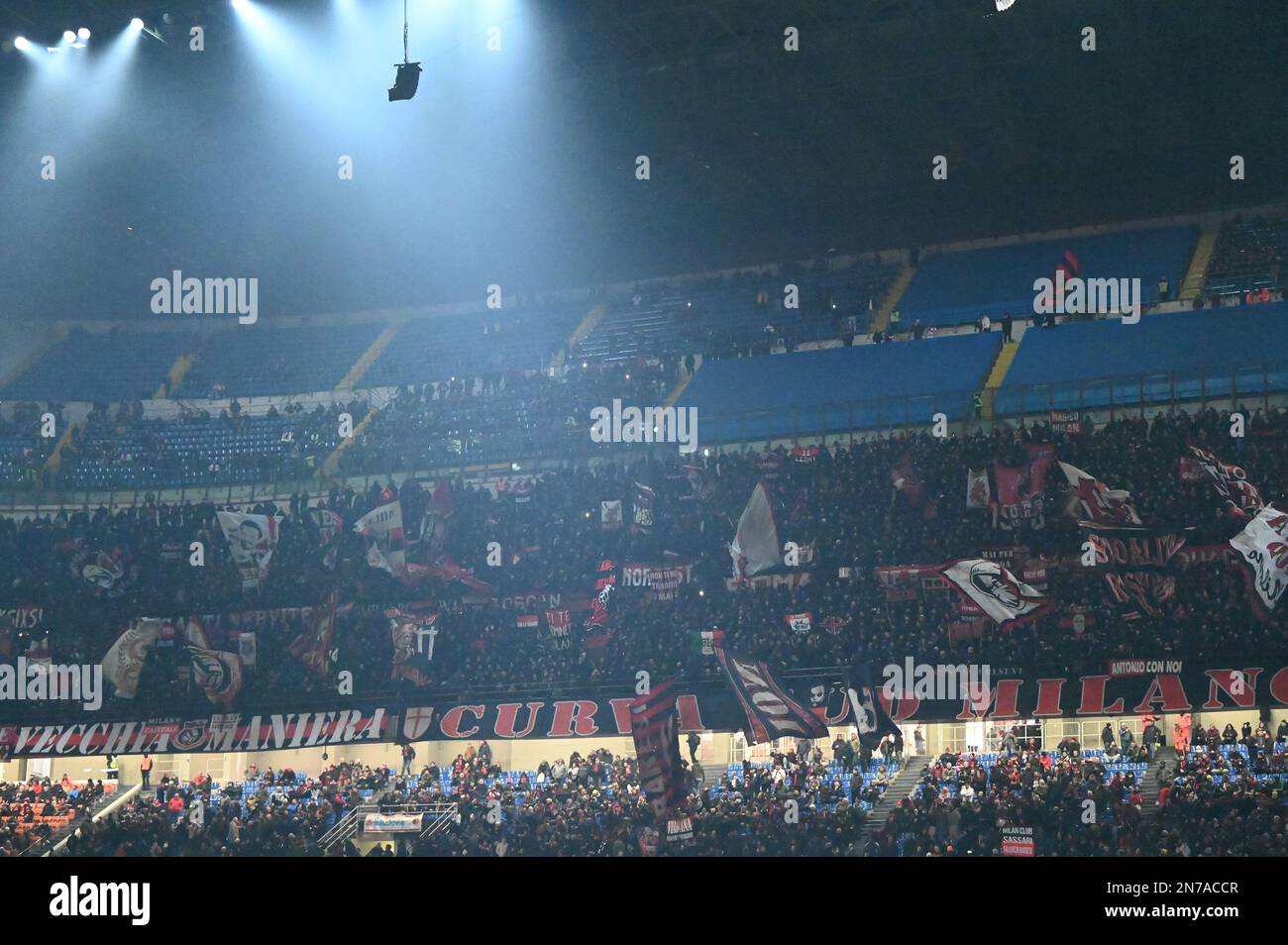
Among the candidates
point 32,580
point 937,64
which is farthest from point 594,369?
point 32,580

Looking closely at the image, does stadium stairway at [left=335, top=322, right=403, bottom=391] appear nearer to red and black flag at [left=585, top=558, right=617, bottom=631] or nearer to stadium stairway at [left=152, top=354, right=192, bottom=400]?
stadium stairway at [left=152, top=354, right=192, bottom=400]

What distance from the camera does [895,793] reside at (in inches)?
924

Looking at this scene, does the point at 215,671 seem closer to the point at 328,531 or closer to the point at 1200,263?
the point at 328,531

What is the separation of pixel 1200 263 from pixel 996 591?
14.7 metres

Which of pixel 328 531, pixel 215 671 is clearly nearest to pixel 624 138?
pixel 328 531

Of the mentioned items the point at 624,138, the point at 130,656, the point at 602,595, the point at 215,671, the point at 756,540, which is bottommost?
the point at 215,671

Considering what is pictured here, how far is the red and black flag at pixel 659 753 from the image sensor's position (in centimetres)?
2145

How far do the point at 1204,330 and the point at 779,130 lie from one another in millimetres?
10228

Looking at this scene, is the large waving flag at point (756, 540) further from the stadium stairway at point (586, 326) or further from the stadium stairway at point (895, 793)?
the stadium stairway at point (586, 326)

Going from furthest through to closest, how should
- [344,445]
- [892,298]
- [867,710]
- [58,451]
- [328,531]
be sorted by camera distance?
[892,298]
[58,451]
[344,445]
[328,531]
[867,710]

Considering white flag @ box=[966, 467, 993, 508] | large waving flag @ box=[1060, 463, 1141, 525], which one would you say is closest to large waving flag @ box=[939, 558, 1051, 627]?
white flag @ box=[966, 467, 993, 508]

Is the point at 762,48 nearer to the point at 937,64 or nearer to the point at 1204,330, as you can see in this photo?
the point at 937,64

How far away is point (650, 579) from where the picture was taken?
27.5 meters

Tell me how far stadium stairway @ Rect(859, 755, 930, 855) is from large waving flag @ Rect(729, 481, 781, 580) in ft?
14.6
